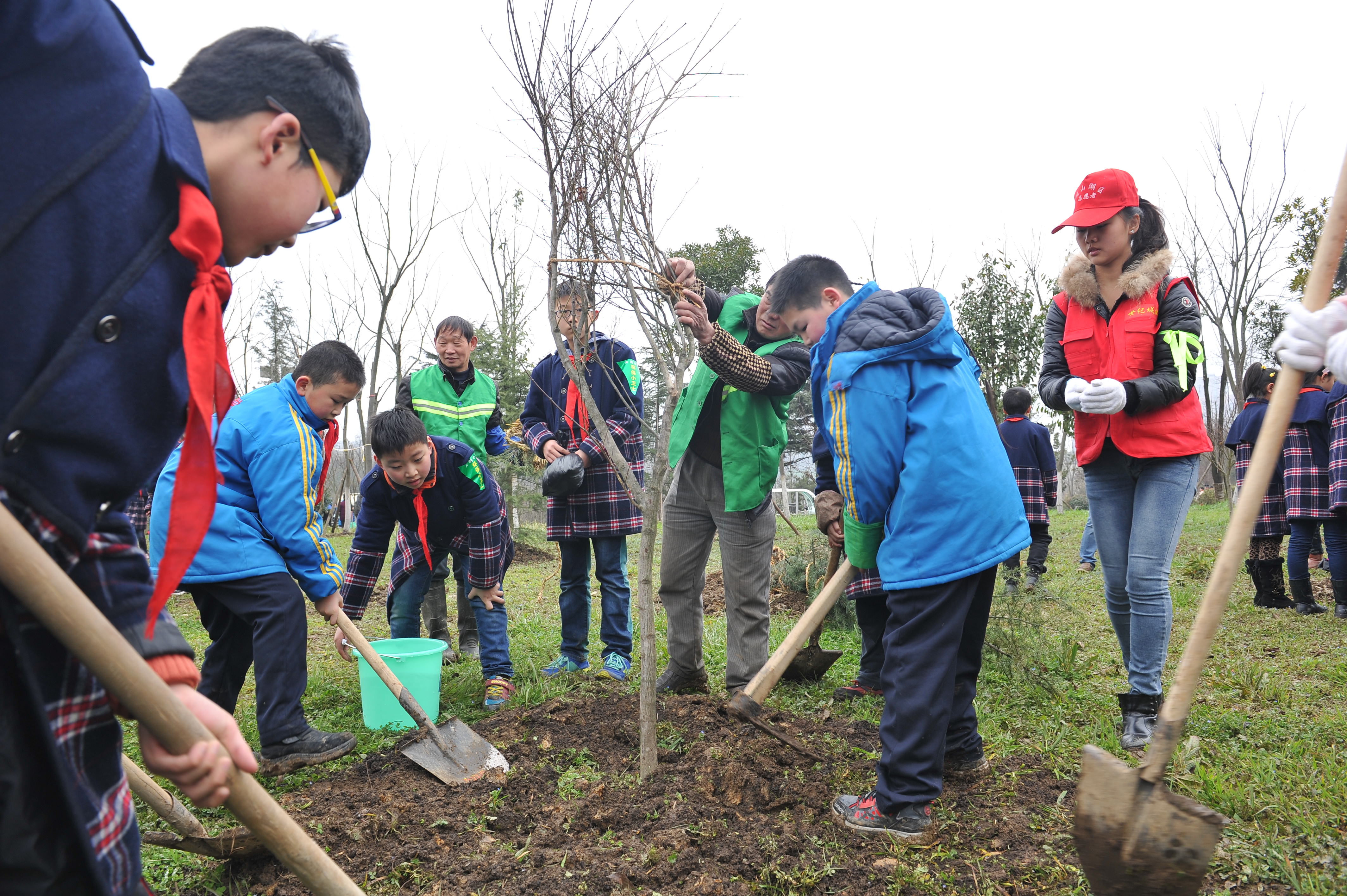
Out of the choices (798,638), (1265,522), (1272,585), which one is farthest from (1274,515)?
(798,638)

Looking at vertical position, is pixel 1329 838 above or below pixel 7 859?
below

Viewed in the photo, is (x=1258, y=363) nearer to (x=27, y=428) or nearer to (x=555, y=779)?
(x=555, y=779)

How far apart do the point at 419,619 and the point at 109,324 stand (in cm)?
371

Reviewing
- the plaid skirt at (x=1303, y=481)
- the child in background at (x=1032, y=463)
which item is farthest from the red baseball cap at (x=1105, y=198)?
the child in background at (x=1032, y=463)

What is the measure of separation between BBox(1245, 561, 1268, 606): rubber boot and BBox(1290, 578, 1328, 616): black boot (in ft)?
0.55

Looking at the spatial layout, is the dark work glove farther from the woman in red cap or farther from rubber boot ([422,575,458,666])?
the woman in red cap

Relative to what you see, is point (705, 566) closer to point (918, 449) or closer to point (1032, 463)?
point (918, 449)

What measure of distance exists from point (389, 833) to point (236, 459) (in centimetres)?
164

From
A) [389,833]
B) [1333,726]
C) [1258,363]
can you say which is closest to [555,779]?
[389,833]

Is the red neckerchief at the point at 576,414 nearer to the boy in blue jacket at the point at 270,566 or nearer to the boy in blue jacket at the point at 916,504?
the boy in blue jacket at the point at 270,566

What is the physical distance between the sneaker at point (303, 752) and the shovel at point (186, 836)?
0.79 m

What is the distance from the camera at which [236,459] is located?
3248 mm

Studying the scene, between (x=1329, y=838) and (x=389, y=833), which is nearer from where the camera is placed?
(x=1329, y=838)

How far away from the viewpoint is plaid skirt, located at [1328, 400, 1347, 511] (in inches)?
199
